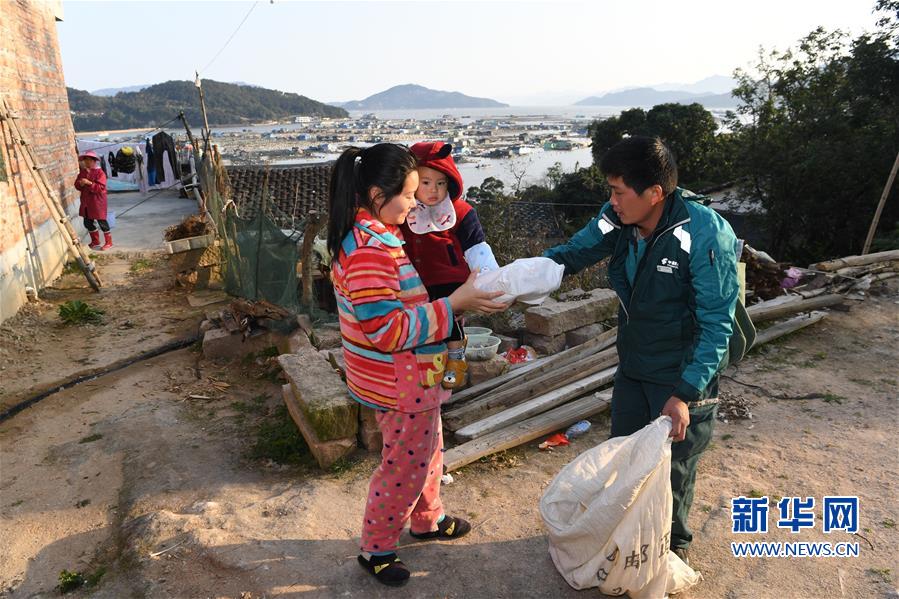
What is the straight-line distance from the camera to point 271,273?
685 centimetres

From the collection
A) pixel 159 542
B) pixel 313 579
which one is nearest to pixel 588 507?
pixel 313 579

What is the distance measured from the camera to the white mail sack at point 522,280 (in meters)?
2.12

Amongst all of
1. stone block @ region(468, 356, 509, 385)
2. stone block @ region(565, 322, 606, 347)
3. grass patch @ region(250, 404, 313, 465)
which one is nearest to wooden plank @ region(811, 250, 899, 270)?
stone block @ region(565, 322, 606, 347)

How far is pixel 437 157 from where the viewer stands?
2348 millimetres

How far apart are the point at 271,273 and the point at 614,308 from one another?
12.4ft

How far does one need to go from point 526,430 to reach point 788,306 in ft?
11.9

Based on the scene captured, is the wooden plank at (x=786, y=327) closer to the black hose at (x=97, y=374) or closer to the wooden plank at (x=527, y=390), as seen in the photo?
the wooden plank at (x=527, y=390)

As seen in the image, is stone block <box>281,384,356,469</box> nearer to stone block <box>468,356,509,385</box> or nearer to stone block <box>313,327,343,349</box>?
stone block <box>468,356,509,385</box>

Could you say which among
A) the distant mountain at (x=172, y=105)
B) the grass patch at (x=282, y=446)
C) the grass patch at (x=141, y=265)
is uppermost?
the distant mountain at (x=172, y=105)

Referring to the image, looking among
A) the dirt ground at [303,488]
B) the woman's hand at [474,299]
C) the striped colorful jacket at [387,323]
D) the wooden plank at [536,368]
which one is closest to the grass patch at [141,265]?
the dirt ground at [303,488]

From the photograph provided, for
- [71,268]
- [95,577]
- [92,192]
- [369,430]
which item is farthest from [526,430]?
[92,192]

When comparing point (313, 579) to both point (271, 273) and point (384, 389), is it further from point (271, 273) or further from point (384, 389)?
point (271, 273)

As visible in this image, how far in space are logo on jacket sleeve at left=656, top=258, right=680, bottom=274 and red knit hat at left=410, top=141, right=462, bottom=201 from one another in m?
0.83

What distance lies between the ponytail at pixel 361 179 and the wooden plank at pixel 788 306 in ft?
15.7
